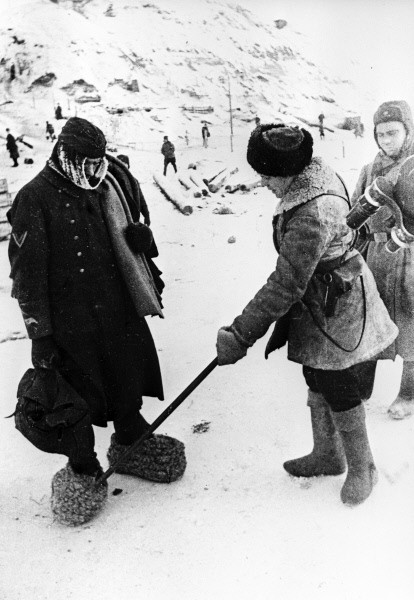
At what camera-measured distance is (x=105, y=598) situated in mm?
1820

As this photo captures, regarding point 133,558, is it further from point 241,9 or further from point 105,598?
point 241,9

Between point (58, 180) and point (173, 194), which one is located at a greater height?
point (58, 180)

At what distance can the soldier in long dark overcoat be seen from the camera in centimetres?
203

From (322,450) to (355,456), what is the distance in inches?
9.3

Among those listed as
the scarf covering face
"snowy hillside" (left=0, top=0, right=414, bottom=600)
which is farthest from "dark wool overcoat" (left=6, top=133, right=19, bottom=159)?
the scarf covering face

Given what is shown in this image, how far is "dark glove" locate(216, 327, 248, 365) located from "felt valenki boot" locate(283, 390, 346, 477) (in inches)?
19.4

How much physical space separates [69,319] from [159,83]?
4.62m

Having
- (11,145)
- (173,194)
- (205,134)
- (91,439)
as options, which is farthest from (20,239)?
(173,194)

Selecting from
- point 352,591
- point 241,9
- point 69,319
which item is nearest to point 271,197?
point 241,9

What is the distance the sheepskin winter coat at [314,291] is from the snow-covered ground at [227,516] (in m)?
0.64

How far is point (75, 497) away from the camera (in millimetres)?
2168

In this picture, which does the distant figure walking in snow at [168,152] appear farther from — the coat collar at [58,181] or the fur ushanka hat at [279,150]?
the fur ushanka hat at [279,150]

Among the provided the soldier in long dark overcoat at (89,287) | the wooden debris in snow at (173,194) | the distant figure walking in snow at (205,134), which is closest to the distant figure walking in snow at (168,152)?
the wooden debris in snow at (173,194)

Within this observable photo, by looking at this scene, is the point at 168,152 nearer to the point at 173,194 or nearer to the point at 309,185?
the point at 173,194
